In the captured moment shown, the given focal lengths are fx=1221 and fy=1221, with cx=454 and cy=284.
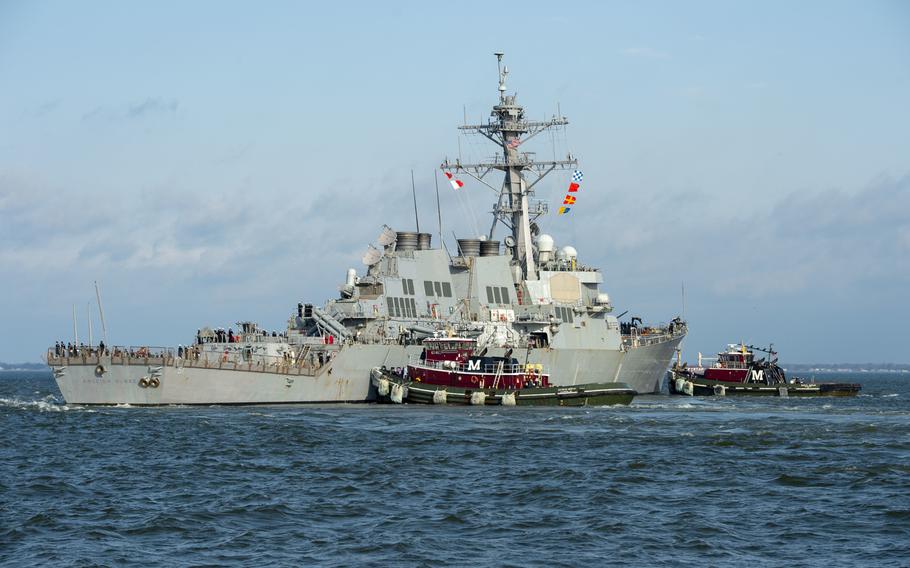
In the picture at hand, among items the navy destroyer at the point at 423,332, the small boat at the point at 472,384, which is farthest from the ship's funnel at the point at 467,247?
the small boat at the point at 472,384

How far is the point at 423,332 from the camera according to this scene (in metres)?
60.6

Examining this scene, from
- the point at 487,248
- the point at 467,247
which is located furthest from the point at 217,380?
the point at 487,248

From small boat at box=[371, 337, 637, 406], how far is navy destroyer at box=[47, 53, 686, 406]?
140 cm

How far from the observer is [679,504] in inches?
1112

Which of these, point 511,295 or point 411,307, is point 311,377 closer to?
point 411,307

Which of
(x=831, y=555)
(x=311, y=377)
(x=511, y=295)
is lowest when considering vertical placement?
(x=831, y=555)

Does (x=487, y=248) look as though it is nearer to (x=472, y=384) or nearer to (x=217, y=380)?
(x=472, y=384)

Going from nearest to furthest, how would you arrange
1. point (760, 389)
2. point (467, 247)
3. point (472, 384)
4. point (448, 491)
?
point (448, 491) < point (472, 384) < point (467, 247) < point (760, 389)

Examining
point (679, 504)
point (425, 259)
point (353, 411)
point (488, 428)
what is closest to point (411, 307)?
point (425, 259)

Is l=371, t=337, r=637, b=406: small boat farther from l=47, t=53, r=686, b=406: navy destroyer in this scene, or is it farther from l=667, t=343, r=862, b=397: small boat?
l=667, t=343, r=862, b=397: small boat

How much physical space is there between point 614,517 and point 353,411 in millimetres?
26505

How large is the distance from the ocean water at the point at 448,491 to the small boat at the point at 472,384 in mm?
6215

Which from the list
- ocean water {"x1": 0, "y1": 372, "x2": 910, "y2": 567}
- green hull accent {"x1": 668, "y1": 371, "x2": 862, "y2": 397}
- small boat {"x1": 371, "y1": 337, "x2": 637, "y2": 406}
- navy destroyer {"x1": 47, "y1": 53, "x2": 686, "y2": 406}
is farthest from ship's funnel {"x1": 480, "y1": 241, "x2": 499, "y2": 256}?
ocean water {"x1": 0, "y1": 372, "x2": 910, "y2": 567}

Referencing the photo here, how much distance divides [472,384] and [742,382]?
25827 mm
